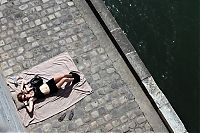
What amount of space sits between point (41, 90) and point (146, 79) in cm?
250

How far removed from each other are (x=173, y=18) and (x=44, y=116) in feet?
16.8

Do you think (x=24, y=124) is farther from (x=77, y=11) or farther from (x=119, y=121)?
(x=77, y=11)

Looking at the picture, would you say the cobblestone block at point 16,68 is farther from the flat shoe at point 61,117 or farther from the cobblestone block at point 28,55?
the flat shoe at point 61,117

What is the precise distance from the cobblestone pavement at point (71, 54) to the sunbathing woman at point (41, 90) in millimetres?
519

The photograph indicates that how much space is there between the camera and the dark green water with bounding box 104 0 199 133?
12.3m

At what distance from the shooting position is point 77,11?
471 inches

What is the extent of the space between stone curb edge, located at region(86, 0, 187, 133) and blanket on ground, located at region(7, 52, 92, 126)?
125cm

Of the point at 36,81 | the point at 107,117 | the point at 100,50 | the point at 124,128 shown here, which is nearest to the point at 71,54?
the point at 100,50

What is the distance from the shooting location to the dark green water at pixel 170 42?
40.4 feet

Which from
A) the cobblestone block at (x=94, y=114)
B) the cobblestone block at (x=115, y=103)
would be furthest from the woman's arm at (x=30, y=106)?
the cobblestone block at (x=115, y=103)

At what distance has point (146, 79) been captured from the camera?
10938 mm

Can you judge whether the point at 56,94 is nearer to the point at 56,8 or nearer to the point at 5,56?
the point at 5,56

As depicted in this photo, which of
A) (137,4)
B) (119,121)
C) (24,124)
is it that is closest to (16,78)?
(24,124)

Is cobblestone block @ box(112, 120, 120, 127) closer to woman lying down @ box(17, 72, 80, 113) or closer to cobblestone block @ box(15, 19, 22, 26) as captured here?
woman lying down @ box(17, 72, 80, 113)
